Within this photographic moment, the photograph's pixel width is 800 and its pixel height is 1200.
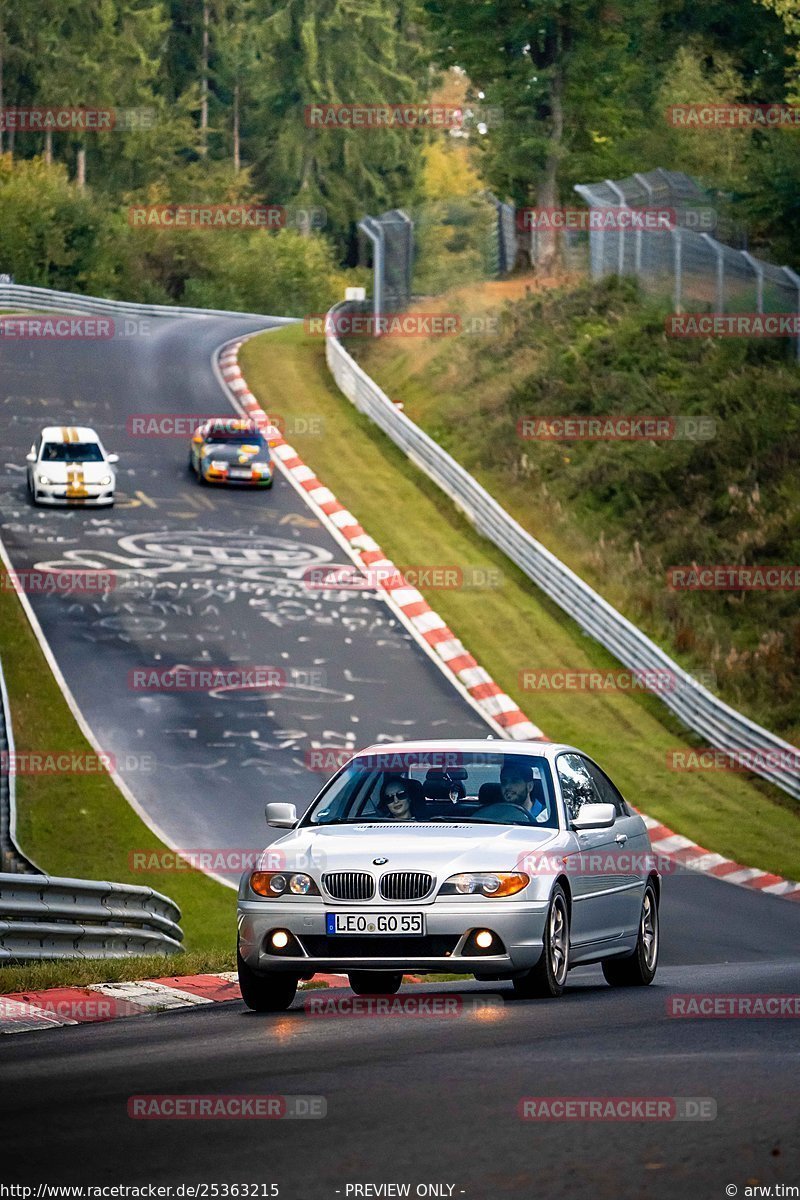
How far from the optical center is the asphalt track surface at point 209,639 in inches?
966

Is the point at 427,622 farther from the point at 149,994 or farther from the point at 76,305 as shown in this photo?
the point at 76,305

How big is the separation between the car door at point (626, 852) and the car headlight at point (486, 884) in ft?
4.91

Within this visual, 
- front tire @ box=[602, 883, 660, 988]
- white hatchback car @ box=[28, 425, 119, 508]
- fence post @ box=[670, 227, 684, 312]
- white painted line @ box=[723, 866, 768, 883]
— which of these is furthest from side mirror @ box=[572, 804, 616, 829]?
fence post @ box=[670, 227, 684, 312]

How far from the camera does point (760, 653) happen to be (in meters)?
31.0

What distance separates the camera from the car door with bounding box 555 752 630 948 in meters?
11.1

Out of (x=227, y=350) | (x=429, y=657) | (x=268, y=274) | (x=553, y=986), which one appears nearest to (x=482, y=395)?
(x=227, y=350)

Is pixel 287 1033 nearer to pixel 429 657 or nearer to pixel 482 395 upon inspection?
pixel 429 657

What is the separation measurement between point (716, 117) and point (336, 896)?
160 ft

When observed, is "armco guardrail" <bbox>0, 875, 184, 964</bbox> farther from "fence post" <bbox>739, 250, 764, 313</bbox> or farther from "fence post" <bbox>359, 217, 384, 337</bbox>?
"fence post" <bbox>359, 217, 384, 337</bbox>

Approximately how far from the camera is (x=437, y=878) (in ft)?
33.6

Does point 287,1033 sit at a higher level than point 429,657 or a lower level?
higher

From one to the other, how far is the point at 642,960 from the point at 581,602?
20.5 meters

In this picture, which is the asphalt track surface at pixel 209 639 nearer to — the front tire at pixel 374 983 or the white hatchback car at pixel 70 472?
the white hatchback car at pixel 70 472

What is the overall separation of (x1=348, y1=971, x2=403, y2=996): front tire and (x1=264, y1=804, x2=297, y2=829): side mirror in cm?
110
